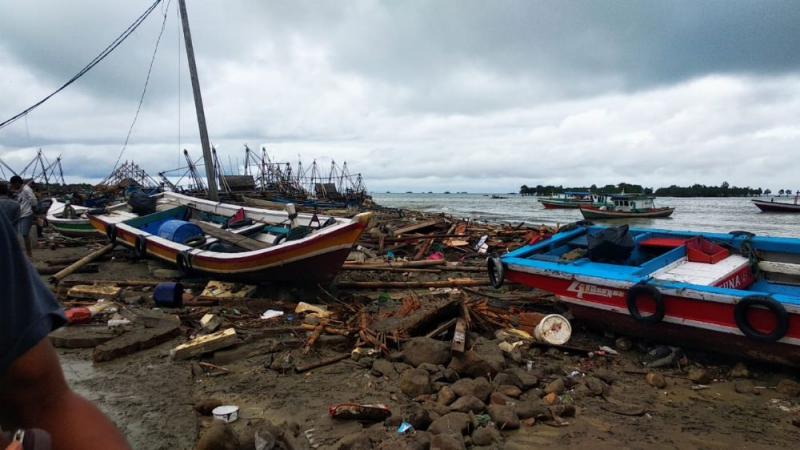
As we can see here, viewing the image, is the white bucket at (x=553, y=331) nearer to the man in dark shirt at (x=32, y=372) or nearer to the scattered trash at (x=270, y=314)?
the scattered trash at (x=270, y=314)

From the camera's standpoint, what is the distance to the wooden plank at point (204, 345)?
5227mm

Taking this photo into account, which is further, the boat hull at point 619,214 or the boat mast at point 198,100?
the boat hull at point 619,214

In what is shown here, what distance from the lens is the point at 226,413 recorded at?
3.99 m

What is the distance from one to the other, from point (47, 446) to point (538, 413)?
13.1 ft

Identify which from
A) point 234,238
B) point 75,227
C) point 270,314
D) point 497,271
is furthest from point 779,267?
point 75,227

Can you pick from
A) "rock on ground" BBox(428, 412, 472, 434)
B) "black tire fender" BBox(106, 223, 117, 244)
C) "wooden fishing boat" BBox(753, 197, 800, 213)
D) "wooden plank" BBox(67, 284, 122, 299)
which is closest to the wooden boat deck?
"rock on ground" BBox(428, 412, 472, 434)

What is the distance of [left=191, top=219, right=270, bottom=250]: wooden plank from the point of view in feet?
29.7

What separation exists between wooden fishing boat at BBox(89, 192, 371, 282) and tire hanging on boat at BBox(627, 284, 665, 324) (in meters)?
4.04

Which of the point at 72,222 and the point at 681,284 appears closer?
the point at 681,284

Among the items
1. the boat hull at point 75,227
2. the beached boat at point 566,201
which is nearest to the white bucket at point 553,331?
the boat hull at point 75,227

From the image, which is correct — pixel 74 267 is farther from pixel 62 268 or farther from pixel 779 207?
pixel 779 207

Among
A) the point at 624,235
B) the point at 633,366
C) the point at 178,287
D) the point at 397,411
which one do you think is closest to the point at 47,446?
the point at 397,411

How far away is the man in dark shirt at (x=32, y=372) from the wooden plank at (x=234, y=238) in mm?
7684

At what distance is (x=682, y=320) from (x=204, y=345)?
18.4 feet
